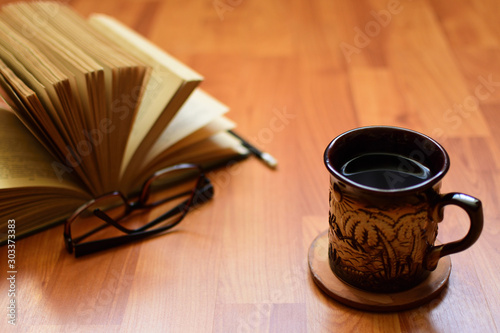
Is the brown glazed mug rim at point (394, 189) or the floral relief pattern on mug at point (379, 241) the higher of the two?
the brown glazed mug rim at point (394, 189)

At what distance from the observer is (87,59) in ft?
2.32

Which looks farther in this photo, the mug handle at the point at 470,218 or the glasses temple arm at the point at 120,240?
the glasses temple arm at the point at 120,240

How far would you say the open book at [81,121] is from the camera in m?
0.68

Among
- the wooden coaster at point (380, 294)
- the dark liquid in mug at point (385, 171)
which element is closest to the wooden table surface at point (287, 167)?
the wooden coaster at point (380, 294)

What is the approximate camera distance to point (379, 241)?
0.55 m

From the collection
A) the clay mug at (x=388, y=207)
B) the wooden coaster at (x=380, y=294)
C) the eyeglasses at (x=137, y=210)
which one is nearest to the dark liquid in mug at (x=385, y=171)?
the clay mug at (x=388, y=207)

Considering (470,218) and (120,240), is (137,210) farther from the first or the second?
(470,218)

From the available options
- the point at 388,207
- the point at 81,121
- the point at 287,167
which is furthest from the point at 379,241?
the point at 81,121

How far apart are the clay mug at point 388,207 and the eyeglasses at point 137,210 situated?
23 cm

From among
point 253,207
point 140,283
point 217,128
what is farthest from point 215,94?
point 140,283

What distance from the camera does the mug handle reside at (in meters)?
0.52

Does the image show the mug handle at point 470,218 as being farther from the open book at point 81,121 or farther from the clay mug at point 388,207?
the open book at point 81,121

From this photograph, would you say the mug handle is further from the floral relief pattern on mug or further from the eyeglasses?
the eyeglasses

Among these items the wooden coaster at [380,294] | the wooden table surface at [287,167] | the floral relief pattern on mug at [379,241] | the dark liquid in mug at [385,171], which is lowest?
the wooden table surface at [287,167]
